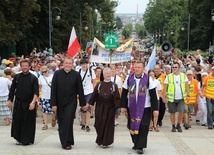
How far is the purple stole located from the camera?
28.9 ft

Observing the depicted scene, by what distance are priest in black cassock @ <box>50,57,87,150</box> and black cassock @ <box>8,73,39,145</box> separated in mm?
542

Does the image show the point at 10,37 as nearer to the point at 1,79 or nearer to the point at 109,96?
the point at 1,79

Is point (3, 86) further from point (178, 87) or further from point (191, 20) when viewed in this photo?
point (191, 20)

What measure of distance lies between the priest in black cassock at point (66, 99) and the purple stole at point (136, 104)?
1.04 metres

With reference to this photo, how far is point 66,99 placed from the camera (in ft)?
29.8

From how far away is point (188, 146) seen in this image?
9602 mm

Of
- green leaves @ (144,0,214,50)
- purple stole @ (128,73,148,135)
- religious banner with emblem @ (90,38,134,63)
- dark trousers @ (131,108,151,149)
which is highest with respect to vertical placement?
green leaves @ (144,0,214,50)

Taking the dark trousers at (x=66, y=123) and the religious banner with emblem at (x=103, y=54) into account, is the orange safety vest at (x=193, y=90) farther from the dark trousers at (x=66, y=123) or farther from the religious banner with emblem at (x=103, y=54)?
the dark trousers at (x=66, y=123)

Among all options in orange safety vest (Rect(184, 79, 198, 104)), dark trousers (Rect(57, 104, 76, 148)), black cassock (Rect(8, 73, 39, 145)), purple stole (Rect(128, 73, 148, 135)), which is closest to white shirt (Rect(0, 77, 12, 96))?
black cassock (Rect(8, 73, 39, 145))

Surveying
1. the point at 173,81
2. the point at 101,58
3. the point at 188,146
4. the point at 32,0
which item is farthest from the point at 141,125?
the point at 32,0

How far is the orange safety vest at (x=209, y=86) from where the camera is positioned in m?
12.4

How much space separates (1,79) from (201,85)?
5.91m

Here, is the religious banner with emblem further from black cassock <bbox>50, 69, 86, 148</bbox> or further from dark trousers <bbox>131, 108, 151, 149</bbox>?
dark trousers <bbox>131, 108, 151, 149</bbox>

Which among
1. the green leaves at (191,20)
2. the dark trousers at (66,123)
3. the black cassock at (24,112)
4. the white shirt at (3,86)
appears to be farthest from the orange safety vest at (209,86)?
the green leaves at (191,20)
